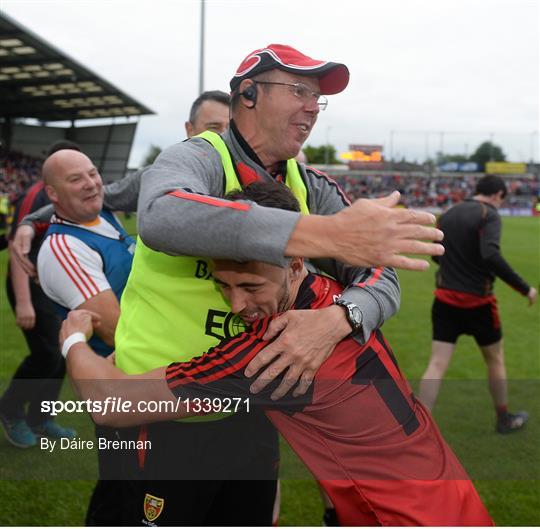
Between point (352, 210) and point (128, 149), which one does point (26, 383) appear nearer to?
point (352, 210)

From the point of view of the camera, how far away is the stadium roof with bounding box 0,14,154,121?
88.2 ft

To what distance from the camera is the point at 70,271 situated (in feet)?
9.34

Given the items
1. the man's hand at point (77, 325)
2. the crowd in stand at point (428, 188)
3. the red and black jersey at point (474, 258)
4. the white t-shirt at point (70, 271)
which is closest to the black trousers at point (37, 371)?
the white t-shirt at point (70, 271)

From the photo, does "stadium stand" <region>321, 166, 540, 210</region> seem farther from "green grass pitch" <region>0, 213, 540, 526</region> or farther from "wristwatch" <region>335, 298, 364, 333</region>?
"wristwatch" <region>335, 298, 364, 333</region>

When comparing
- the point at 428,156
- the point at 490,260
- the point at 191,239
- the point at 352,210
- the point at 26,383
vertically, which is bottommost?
the point at 428,156

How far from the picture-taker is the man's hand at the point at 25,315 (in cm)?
468

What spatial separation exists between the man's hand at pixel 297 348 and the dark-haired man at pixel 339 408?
4cm

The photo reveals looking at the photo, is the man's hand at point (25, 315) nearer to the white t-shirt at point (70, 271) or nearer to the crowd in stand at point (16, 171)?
the white t-shirt at point (70, 271)

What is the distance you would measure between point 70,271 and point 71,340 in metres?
0.78

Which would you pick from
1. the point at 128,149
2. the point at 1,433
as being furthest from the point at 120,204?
the point at 128,149

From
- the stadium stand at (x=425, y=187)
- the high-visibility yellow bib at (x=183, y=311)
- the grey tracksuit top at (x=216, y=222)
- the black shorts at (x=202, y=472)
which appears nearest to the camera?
the grey tracksuit top at (x=216, y=222)

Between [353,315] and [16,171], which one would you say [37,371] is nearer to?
[353,315]

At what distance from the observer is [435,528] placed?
171 centimetres

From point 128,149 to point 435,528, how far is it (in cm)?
4909
